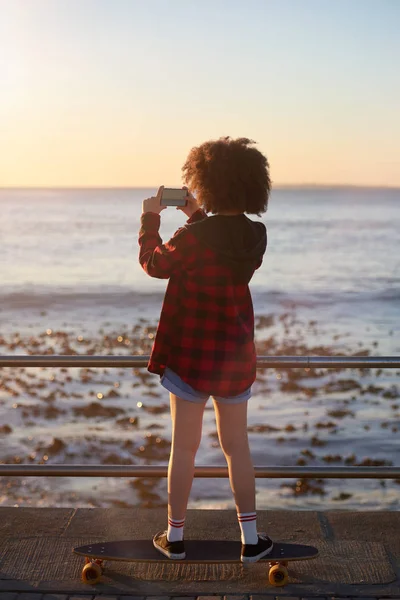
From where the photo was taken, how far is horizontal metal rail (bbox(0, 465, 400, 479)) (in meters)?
4.39

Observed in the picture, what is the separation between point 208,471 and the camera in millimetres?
4391

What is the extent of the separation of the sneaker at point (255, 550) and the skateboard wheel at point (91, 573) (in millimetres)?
624

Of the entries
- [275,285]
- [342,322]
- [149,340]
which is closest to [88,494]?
[149,340]

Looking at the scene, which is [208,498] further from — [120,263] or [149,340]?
[120,263]

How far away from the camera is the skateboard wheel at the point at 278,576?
3.71 m

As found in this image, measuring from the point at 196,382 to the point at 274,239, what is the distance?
5570 centimetres

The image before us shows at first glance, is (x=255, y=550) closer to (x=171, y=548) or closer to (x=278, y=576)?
(x=278, y=576)

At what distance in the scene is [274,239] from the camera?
58875mm

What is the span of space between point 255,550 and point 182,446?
1.84ft

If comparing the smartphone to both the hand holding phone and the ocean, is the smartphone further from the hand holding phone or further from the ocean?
the ocean

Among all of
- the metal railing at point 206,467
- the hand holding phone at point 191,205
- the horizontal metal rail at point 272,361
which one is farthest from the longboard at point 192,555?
the hand holding phone at point 191,205

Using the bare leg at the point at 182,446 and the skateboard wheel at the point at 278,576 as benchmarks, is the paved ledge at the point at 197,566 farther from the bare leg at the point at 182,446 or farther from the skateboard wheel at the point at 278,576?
the bare leg at the point at 182,446

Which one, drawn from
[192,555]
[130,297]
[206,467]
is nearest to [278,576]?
[192,555]

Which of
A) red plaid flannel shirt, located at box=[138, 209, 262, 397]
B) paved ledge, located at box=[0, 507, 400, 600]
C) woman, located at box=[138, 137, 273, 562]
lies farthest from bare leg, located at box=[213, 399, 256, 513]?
paved ledge, located at box=[0, 507, 400, 600]
